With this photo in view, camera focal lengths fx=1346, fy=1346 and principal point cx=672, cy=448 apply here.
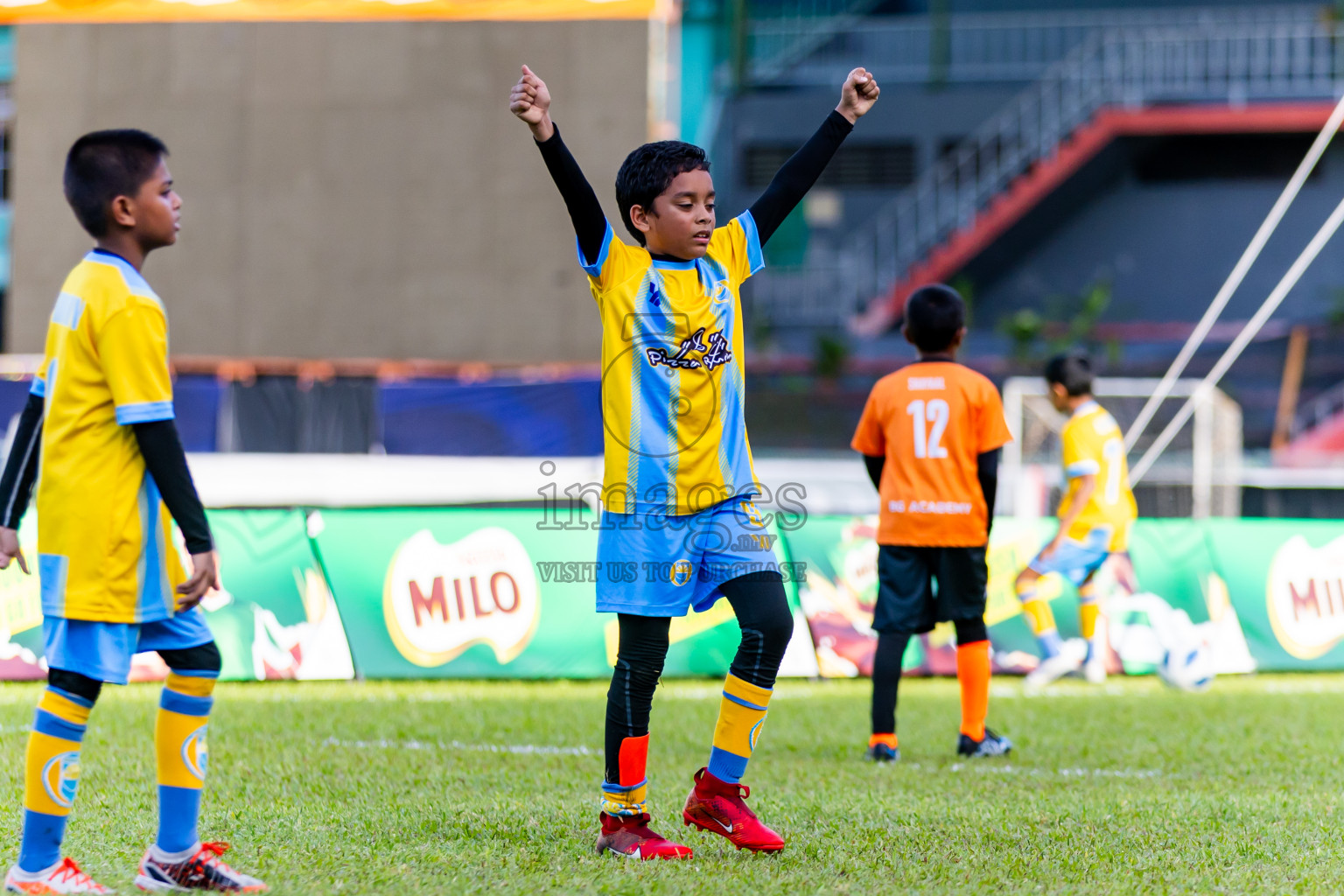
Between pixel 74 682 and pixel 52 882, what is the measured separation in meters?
0.47

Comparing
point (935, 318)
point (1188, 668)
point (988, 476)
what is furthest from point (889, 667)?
point (1188, 668)

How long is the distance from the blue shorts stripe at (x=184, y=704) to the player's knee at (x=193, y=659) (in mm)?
62

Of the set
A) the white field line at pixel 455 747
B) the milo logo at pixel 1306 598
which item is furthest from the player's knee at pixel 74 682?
the milo logo at pixel 1306 598

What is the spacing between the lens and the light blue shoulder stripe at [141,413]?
A: 3.06 metres

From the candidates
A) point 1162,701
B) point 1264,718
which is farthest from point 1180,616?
point 1264,718

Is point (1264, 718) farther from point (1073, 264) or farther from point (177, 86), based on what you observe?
point (177, 86)

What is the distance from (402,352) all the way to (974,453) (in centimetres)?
1605

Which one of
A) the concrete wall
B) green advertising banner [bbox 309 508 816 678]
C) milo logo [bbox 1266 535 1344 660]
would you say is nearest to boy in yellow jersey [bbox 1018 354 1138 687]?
milo logo [bbox 1266 535 1344 660]

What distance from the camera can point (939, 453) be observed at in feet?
19.6

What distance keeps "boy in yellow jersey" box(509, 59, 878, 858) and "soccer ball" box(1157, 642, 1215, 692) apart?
560cm

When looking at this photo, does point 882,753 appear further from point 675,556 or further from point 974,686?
point 675,556

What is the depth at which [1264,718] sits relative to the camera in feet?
23.5

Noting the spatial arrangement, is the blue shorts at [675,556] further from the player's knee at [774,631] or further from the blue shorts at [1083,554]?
the blue shorts at [1083,554]

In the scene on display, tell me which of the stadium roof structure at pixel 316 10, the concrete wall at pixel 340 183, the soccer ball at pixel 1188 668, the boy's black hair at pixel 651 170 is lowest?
the soccer ball at pixel 1188 668
